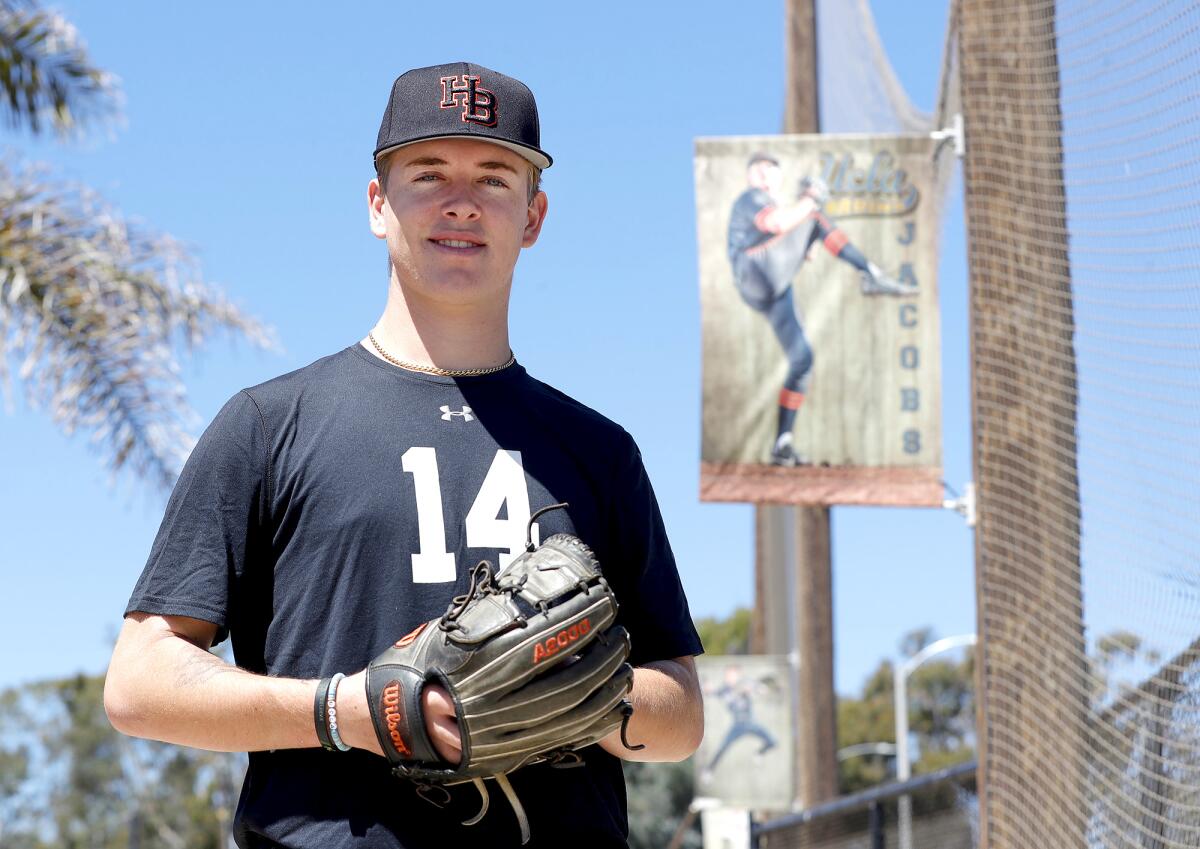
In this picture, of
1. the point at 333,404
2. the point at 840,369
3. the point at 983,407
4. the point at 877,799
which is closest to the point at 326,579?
the point at 333,404

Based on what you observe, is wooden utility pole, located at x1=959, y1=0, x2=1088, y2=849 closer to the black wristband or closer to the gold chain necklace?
the gold chain necklace

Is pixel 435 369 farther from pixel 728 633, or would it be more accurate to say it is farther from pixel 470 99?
pixel 728 633

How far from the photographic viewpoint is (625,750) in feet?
8.29

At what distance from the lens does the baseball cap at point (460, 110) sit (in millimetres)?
2541

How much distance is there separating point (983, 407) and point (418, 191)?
410 centimetres

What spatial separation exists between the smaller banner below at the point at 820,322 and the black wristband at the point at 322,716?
6783mm

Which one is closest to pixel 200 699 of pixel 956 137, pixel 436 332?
pixel 436 332

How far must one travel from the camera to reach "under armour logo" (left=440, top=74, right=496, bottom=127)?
100 inches

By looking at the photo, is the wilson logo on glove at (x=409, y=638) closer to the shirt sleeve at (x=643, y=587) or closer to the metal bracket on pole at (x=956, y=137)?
the shirt sleeve at (x=643, y=587)

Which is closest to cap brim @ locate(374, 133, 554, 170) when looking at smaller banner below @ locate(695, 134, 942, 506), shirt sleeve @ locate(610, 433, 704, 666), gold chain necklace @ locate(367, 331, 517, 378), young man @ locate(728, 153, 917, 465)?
gold chain necklace @ locate(367, 331, 517, 378)

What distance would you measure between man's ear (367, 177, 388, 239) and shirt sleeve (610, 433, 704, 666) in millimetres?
593

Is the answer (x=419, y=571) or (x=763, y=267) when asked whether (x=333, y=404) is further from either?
(x=763, y=267)

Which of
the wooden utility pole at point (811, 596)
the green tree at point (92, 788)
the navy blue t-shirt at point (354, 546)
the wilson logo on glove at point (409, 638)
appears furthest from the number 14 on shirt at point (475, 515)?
the green tree at point (92, 788)

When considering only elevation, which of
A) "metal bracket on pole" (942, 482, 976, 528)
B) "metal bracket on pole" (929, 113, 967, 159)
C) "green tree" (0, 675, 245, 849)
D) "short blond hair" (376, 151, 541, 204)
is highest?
"metal bracket on pole" (929, 113, 967, 159)
